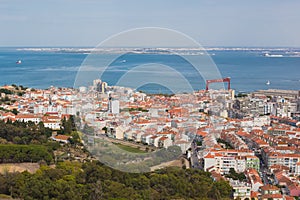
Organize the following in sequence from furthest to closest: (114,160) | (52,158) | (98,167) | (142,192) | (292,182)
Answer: (52,158)
(292,182)
(98,167)
(142,192)
(114,160)

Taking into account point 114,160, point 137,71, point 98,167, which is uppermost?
point 137,71

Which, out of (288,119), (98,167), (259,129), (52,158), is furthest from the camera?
(288,119)

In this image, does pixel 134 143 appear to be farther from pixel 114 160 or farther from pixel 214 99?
pixel 214 99

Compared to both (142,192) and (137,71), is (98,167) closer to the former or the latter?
(142,192)

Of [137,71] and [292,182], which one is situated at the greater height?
[137,71]

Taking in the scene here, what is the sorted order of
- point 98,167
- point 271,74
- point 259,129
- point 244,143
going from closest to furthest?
1. point 98,167
2. point 244,143
3. point 259,129
4. point 271,74

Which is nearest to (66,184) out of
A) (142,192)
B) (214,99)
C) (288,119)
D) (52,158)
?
(142,192)

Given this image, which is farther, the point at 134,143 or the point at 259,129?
the point at 259,129

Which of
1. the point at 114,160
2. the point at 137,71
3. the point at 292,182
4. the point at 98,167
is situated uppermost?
the point at 137,71

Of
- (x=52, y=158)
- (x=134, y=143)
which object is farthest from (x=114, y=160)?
(x=52, y=158)
